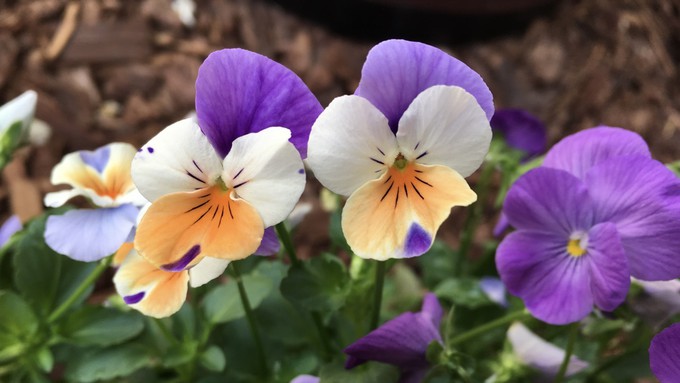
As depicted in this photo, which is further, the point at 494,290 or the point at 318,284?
the point at 494,290

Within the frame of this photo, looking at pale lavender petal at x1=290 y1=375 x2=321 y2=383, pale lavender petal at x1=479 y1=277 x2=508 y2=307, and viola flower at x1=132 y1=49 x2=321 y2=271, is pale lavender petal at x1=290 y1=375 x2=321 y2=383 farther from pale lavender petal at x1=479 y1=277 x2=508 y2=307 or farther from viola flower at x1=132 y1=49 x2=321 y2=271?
pale lavender petal at x1=479 y1=277 x2=508 y2=307

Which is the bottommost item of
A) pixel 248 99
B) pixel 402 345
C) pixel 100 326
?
pixel 100 326

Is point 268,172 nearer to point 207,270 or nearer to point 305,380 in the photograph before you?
point 207,270

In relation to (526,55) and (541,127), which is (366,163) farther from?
(526,55)

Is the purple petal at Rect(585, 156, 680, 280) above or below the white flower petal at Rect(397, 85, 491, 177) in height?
below

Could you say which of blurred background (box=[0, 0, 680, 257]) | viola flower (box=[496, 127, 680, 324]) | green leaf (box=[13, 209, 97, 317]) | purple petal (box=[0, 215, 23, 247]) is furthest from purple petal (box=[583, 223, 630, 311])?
blurred background (box=[0, 0, 680, 257])

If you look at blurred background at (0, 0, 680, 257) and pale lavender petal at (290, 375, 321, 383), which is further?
blurred background at (0, 0, 680, 257)

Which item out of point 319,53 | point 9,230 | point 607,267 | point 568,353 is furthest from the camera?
point 319,53

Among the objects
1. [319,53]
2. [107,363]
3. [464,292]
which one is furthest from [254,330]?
[319,53]
